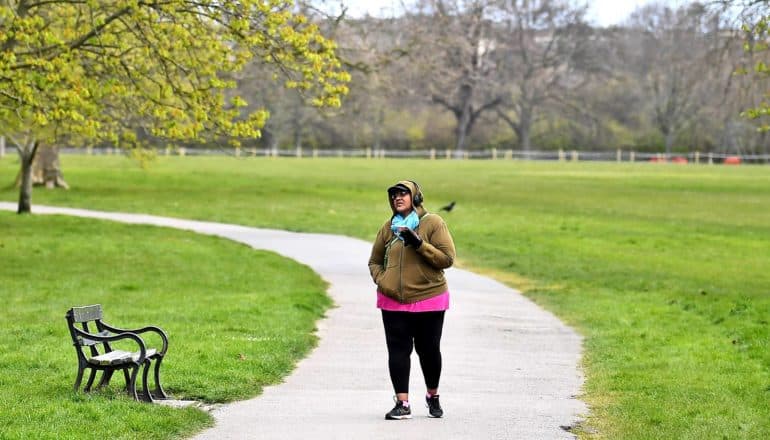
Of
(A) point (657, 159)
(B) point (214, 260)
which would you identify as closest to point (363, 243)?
(B) point (214, 260)

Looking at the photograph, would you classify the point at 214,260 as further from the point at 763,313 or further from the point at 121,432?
the point at 121,432

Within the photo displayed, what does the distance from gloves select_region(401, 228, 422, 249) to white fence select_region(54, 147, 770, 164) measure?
306ft

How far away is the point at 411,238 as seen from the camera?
→ 31.8 feet

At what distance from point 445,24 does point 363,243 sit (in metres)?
15.0

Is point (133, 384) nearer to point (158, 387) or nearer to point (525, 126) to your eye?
point (158, 387)

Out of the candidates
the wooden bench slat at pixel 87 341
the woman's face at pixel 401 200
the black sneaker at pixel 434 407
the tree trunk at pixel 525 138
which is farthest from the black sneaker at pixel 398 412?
the tree trunk at pixel 525 138

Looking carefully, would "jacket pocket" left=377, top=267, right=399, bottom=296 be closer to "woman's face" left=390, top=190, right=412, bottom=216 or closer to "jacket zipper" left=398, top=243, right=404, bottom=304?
"jacket zipper" left=398, top=243, right=404, bottom=304

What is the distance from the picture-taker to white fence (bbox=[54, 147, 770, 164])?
343 feet

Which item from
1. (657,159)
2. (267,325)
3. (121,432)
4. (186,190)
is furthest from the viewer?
(657,159)

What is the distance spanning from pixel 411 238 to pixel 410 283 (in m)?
0.39

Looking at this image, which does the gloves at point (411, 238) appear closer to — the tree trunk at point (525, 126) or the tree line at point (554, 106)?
the tree line at point (554, 106)

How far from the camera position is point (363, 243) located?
28.8 meters

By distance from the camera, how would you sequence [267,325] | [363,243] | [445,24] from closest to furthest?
[267,325] → [363,243] → [445,24]

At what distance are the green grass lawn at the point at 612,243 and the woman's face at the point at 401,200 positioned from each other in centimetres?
216
